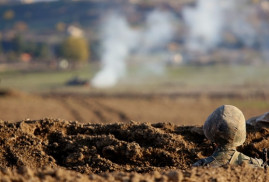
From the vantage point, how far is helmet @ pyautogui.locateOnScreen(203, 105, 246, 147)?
520 centimetres

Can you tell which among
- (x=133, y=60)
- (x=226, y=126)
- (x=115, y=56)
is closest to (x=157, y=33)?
(x=133, y=60)

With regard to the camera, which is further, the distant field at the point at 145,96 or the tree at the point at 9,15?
the tree at the point at 9,15

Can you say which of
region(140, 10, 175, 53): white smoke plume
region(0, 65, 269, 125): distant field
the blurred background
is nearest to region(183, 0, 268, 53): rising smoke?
the blurred background

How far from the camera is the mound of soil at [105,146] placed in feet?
19.7

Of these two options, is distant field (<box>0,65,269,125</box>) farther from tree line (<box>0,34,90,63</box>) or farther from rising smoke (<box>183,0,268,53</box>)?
rising smoke (<box>183,0,268,53</box>)

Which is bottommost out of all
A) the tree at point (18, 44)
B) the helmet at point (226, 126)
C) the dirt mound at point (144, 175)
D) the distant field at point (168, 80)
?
the dirt mound at point (144, 175)

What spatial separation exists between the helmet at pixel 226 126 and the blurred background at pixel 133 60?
47.4 feet

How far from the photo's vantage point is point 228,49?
7281 cm

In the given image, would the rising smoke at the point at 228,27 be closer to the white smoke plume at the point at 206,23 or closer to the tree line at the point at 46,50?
the white smoke plume at the point at 206,23

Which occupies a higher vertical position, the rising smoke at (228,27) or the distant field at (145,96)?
the rising smoke at (228,27)

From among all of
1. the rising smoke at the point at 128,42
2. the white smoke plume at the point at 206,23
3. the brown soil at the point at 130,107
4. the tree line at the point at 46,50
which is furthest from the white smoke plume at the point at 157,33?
the brown soil at the point at 130,107

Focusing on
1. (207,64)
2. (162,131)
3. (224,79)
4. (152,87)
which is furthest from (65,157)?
(207,64)

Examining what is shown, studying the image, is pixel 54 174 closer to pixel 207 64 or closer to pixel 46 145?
pixel 46 145

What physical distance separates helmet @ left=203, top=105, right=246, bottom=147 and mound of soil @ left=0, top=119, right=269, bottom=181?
0.76 metres
